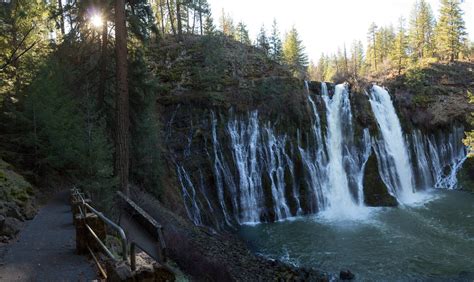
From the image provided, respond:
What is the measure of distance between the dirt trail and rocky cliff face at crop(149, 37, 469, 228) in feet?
30.2

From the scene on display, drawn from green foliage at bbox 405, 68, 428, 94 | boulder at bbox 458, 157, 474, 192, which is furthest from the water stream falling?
green foliage at bbox 405, 68, 428, 94

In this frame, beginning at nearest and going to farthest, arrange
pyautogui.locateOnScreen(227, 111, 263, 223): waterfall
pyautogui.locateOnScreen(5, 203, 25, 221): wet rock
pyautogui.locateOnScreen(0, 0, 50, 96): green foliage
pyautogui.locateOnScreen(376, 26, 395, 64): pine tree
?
pyautogui.locateOnScreen(5, 203, 25, 221): wet rock
pyautogui.locateOnScreen(0, 0, 50, 96): green foliage
pyautogui.locateOnScreen(227, 111, 263, 223): waterfall
pyautogui.locateOnScreen(376, 26, 395, 64): pine tree

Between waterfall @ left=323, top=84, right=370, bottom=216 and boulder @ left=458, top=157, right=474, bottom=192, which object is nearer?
waterfall @ left=323, top=84, right=370, bottom=216

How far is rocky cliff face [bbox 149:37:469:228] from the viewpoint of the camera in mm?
21484

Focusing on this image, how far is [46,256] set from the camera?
7555 millimetres

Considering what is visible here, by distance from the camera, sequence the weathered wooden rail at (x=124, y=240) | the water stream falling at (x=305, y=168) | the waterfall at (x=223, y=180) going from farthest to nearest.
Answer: the water stream falling at (x=305, y=168), the waterfall at (x=223, y=180), the weathered wooden rail at (x=124, y=240)

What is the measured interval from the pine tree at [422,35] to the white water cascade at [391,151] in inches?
1440

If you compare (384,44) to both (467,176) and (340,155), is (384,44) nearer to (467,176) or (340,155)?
(467,176)

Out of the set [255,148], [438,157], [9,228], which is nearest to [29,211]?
[9,228]

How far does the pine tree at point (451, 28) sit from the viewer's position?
54094mm

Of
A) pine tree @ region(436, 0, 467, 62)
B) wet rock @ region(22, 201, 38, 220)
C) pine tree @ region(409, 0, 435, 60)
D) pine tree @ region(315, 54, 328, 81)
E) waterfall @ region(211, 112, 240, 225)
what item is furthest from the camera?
pine tree @ region(315, 54, 328, 81)

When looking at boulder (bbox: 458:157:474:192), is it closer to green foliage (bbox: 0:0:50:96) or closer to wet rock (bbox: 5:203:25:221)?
wet rock (bbox: 5:203:25:221)

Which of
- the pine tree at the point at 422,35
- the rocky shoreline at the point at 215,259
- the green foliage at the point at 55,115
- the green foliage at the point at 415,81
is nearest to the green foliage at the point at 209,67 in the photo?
the green foliage at the point at 55,115

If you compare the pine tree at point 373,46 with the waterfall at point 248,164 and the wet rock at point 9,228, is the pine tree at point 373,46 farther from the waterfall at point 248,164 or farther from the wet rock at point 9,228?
the wet rock at point 9,228
